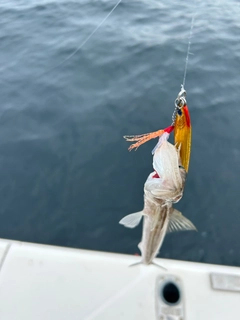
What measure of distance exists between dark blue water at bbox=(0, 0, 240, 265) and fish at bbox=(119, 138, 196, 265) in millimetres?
1559

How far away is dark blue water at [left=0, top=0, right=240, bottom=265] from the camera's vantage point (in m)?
5.05

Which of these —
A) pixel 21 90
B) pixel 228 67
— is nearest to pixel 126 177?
pixel 21 90

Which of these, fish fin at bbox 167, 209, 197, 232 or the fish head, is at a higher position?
the fish head

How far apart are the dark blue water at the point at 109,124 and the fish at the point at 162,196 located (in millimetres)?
1559

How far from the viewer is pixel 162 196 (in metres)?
3.07

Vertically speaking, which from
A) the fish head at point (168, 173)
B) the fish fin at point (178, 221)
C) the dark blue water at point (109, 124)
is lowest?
the dark blue water at point (109, 124)

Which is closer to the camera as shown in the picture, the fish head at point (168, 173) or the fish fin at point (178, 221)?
the fish head at point (168, 173)

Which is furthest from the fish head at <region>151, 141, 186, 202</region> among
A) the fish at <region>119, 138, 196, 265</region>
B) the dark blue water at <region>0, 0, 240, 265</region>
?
the dark blue water at <region>0, 0, 240, 265</region>

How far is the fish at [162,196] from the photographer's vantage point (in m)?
3.00

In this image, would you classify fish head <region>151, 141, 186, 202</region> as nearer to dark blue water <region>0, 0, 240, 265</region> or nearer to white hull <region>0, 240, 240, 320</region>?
white hull <region>0, 240, 240, 320</region>

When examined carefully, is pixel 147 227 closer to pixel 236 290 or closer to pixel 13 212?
pixel 236 290

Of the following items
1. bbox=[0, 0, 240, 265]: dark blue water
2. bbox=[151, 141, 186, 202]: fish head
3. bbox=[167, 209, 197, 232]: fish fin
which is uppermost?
bbox=[151, 141, 186, 202]: fish head

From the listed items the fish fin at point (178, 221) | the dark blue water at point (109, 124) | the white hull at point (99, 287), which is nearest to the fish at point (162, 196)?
the fish fin at point (178, 221)

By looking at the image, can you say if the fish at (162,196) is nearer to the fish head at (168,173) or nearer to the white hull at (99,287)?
the fish head at (168,173)
